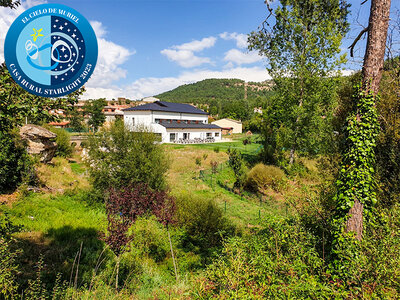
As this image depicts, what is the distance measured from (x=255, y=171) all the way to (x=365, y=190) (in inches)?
532

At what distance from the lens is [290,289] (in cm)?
369

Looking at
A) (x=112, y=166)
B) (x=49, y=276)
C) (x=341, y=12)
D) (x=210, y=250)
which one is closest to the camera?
(x=49, y=276)

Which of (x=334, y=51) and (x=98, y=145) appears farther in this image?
(x=334, y=51)

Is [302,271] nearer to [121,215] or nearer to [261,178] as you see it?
[121,215]

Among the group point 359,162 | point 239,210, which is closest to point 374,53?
point 359,162

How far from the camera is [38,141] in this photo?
18094 millimetres

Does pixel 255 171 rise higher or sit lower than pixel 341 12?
lower

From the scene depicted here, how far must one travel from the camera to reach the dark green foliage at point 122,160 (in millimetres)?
12180

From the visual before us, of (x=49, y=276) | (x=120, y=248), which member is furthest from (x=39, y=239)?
(x=120, y=248)

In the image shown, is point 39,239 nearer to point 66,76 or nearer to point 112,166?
point 112,166

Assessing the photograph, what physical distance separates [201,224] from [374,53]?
8875mm

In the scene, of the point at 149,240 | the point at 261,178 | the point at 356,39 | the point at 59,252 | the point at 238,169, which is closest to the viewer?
the point at 356,39

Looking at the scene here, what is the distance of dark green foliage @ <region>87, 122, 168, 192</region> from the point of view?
12180mm

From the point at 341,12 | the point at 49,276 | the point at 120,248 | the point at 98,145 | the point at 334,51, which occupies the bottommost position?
the point at 49,276
